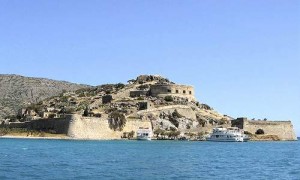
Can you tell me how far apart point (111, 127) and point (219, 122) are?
1740 cm

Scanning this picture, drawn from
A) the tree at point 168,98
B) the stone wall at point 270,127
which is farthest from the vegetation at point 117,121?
the stone wall at point 270,127

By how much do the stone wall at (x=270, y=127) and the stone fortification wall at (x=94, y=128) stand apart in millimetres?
14665

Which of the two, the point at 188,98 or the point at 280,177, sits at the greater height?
the point at 188,98

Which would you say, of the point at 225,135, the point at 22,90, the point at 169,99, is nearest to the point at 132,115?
the point at 169,99

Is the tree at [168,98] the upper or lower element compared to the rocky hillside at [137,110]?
upper

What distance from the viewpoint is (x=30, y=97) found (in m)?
108

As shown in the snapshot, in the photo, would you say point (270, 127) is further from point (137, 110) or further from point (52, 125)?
point (52, 125)

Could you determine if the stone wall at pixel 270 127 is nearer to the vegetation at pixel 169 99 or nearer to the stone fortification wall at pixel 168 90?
the vegetation at pixel 169 99

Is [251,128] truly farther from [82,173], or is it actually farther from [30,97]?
[82,173]

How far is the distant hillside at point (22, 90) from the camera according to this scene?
332ft

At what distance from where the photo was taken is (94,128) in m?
67.9

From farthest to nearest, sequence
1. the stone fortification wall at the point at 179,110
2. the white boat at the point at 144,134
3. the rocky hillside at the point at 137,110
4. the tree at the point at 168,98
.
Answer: the tree at the point at 168,98, the stone fortification wall at the point at 179,110, the rocky hillside at the point at 137,110, the white boat at the point at 144,134

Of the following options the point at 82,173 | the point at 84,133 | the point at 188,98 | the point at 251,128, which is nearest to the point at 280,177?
the point at 82,173

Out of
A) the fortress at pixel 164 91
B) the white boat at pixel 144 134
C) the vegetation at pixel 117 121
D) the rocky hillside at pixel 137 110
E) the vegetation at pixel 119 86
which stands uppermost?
the vegetation at pixel 119 86
